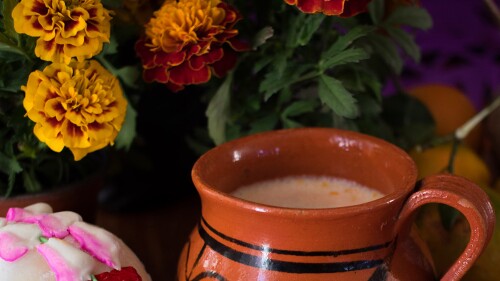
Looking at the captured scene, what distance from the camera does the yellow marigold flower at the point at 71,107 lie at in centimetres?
43

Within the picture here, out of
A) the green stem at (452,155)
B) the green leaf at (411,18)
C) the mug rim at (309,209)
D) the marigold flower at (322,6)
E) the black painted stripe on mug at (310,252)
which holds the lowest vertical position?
the green stem at (452,155)

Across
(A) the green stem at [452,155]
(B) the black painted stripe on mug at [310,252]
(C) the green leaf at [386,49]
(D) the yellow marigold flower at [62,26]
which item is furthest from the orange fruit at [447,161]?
(D) the yellow marigold flower at [62,26]

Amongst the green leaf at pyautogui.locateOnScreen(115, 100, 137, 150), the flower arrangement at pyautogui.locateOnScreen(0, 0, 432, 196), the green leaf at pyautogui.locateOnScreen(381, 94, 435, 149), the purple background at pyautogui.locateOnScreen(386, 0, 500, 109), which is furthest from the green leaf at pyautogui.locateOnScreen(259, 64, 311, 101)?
the purple background at pyautogui.locateOnScreen(386, 0, 500, 109)

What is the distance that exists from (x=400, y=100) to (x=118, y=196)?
30 centimetres

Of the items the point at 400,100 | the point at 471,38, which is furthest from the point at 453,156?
the point at 471,38

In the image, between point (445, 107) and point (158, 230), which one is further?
point (445, 107)

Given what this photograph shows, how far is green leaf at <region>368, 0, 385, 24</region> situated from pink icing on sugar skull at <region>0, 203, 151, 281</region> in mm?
268

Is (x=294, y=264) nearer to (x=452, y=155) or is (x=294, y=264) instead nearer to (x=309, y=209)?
(x=309, y=209)

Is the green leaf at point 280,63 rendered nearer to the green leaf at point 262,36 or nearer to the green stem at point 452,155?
the green leaf at point 262,36

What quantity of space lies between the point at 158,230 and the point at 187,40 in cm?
A: 26

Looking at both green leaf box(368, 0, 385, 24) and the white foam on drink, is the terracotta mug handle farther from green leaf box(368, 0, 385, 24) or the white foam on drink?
green leaf box(368, 0, 385, 24)

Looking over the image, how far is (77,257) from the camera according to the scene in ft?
1.34

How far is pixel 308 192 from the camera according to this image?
499 millimetres

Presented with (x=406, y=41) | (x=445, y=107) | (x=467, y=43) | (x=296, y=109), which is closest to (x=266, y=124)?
(x=296, y=109)
